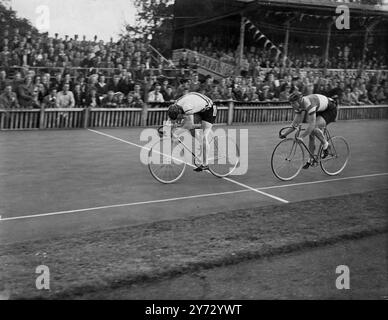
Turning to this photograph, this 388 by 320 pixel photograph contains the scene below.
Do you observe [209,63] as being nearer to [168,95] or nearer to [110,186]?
[168,95]

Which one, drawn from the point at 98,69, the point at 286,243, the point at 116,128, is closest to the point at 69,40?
the point at 98,69

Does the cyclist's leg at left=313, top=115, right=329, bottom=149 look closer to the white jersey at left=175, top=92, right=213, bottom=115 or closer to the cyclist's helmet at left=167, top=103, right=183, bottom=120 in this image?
the white jersey at left=175, top=92, right=213, bottom=115

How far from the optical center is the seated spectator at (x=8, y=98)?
47.3 feet

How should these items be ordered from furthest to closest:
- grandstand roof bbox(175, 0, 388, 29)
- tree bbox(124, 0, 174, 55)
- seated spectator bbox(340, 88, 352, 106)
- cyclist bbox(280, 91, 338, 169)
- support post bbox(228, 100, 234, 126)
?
1. grandstand roof bbox(175, 0, 388, 29)
2. seated spectator bbox(340, 88, 352, 106)
3. support post bbox(228, 100, 234, 126)
4. tree bbox(124, 0, 174, 55)
5. cyclist bbox(280, 91, 338, 169)

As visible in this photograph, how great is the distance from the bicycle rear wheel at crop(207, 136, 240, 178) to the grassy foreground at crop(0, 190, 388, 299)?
2165 millimetres

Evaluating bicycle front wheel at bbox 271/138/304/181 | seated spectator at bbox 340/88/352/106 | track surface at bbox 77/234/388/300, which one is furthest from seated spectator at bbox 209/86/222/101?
track surface at bbox 77/234/388/300

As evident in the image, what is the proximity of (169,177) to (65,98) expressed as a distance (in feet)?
23.8

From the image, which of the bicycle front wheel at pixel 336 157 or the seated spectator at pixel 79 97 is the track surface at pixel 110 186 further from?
the seated spectator at pixel 79 97

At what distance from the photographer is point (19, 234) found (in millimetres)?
6199

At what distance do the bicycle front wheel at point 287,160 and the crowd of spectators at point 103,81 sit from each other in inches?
243

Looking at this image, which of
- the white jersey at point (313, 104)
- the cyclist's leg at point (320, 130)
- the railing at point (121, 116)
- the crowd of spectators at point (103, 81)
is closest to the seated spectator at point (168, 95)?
the crowd of spectators at point (103, 81)

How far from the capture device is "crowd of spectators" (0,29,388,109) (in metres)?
14.9

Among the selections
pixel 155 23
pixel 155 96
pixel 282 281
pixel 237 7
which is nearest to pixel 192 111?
pixel 282 281
